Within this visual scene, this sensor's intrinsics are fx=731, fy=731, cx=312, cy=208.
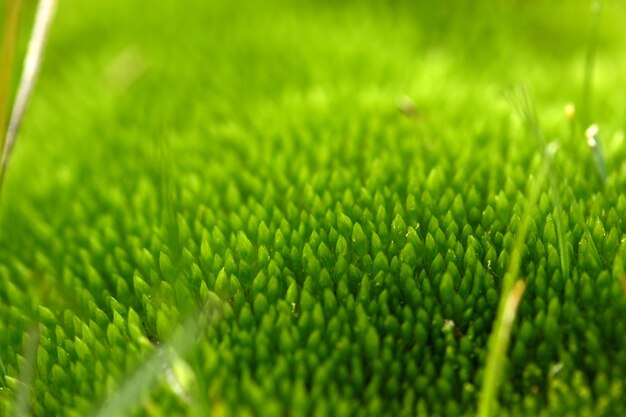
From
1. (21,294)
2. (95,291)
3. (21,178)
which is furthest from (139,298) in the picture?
(21,178)

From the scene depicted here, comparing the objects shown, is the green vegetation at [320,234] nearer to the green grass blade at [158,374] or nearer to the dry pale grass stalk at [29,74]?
the green grass blade at [158,374]

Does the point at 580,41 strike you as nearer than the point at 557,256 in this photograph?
No

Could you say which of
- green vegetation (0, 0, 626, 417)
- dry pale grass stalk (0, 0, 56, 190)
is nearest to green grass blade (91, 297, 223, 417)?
green vegetation (0, 0, 626, 417)

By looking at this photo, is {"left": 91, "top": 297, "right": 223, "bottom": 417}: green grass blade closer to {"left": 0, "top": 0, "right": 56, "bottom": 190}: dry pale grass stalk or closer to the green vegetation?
the green vegetation

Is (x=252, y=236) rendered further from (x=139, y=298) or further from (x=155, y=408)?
(x=155, y=408)

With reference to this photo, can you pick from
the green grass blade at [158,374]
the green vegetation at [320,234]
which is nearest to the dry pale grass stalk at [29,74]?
the green vegetation at [320,234]

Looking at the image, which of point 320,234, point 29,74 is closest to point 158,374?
point 320,234

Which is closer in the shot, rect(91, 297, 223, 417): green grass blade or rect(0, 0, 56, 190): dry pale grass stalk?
rect(91, 297, 223, 417): green grass blade

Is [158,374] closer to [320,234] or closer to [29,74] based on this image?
[320,234]
